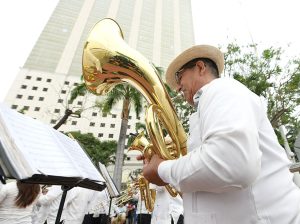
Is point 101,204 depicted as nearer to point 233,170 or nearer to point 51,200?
point 51,200

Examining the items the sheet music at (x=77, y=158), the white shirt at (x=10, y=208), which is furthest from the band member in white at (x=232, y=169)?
the white shirt at (x=10, y=208)

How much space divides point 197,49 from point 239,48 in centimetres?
1168

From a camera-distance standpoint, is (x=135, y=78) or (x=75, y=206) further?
(x=75, y=206)

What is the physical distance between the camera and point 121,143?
15.8 metres

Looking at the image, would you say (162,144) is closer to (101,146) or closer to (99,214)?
(99,214)

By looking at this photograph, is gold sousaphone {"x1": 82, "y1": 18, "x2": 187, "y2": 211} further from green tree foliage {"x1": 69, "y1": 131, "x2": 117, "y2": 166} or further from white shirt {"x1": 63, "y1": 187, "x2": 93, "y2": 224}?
green tree foliage {"x1": 69, "y1": 131, "x2": 117, "y2": 166}

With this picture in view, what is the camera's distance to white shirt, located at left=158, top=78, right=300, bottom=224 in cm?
109

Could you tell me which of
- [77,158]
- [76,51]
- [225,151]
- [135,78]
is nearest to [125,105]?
[77,158]

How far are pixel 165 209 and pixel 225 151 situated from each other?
157 inches

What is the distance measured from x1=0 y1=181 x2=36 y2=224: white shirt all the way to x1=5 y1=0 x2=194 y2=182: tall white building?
43.3m

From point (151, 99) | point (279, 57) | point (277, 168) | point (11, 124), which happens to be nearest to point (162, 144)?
point (151, 99)

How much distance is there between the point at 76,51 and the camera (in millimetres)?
51062

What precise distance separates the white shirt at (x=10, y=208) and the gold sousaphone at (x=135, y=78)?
2.36 metres

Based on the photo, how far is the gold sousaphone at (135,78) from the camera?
1.71 m
